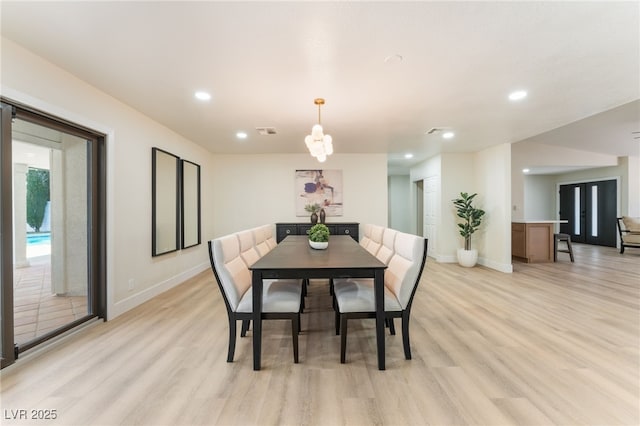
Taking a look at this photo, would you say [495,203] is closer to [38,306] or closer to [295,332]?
[295,332]

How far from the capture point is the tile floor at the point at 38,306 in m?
2.53

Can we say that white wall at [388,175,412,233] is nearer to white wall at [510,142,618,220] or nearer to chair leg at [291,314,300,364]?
white wall at [510,142,618,220]

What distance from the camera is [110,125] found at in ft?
9.73

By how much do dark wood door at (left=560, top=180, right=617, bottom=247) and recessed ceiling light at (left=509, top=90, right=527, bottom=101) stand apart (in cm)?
753

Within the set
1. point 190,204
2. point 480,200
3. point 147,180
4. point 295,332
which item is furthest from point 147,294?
point 480,200

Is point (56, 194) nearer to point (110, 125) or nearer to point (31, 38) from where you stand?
point (110, 125)

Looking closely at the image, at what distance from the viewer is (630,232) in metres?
6.55

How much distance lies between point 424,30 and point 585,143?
7.31 metres

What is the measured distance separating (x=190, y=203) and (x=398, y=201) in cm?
718

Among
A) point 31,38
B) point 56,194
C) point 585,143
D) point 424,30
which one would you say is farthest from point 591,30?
point 585,143

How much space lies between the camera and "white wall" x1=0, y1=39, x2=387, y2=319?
2.31m

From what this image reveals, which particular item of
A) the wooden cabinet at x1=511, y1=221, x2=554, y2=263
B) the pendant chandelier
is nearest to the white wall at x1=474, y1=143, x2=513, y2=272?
the wooden cabinet at x1=511, y1=221, x2=554, y2=263

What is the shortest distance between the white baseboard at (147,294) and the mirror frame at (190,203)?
49 cm

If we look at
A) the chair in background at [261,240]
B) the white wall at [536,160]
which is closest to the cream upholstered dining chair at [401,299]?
the chair in background at [261,240]
